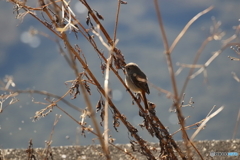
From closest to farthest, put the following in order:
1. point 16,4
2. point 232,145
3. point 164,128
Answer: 1. point 164,128
2. point 16,4
3. point 232,145

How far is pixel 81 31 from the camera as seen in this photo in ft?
6.41

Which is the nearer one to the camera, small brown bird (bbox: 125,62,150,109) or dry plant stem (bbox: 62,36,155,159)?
dry plant stem (bbox: 62,36,155,159)

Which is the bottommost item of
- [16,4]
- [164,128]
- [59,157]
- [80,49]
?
[164,128]

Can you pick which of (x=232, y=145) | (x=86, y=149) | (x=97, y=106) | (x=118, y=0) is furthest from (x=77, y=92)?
(x=232, y=145)

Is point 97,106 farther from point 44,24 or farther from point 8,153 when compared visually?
point 8,153

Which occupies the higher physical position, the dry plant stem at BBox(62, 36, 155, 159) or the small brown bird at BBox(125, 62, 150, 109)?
the small brown bird at BBox(125, 62, 150, 109)

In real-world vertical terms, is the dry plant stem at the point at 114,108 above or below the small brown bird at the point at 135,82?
below

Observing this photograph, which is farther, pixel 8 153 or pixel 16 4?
pixel 8 153

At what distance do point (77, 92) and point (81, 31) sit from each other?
376mm

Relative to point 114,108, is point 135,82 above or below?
above

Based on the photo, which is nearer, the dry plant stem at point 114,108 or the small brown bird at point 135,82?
the dry plant stem at point 114,108

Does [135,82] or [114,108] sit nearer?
[114,108]

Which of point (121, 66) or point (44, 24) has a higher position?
point (44, 24)

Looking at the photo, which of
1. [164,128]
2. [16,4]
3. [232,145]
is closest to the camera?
[164,128]
